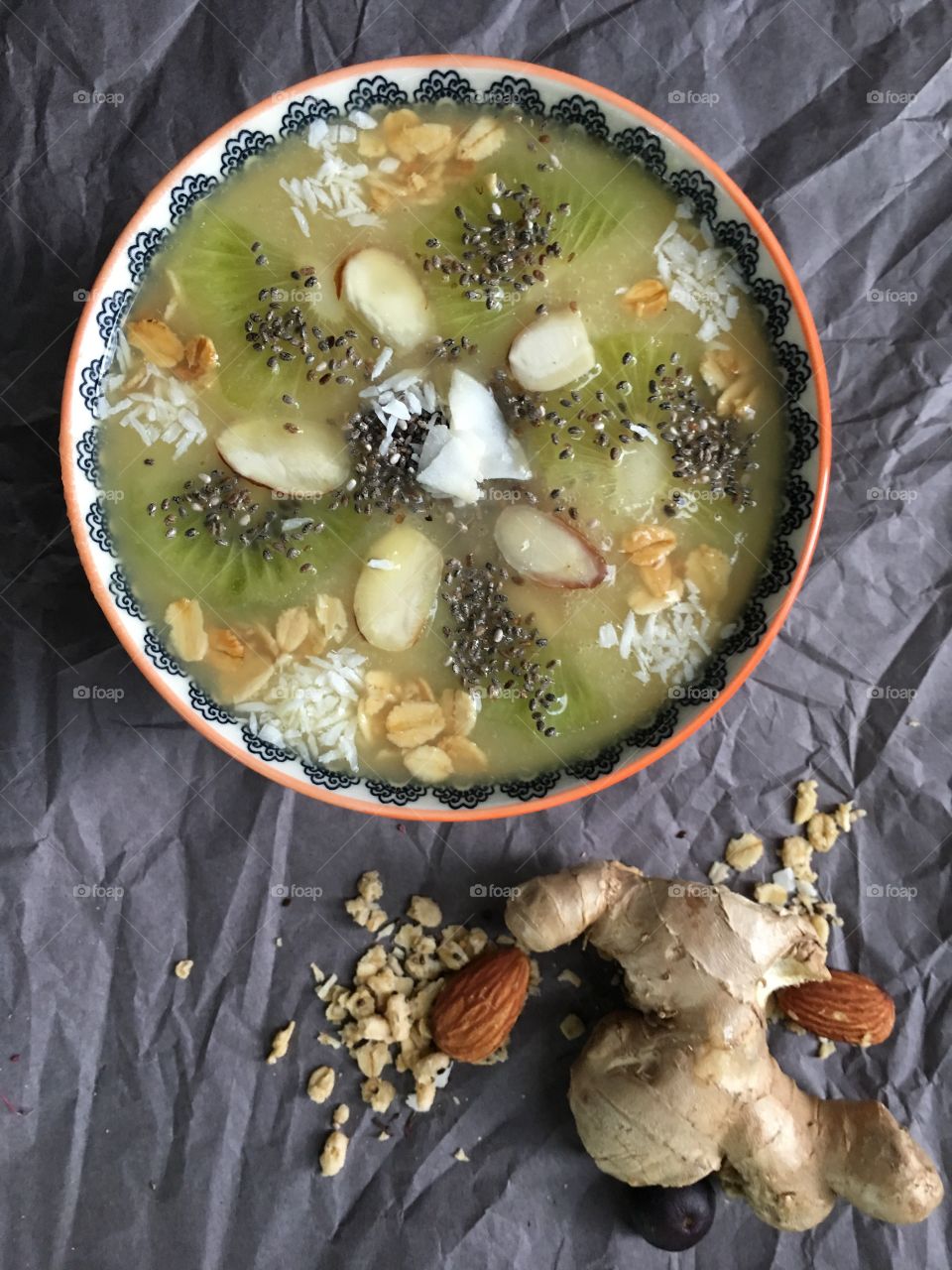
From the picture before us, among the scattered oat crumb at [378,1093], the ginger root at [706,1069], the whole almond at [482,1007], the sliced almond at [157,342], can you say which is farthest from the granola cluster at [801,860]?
the sliced almond at [157,342]

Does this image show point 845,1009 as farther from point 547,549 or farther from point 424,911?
point 547,549

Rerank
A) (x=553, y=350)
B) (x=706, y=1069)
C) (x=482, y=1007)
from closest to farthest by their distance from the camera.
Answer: (x=553, y=350)
(x=706, y=1069)
(x=482, y=1007)

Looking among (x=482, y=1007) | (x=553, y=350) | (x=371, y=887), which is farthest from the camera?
(x=371, y=887)

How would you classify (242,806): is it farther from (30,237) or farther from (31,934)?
(30,237)

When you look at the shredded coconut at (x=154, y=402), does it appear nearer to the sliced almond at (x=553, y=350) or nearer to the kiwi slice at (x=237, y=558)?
the kiwi slice at (x=237, y=558)

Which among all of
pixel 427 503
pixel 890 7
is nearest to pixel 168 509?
pixel 427 503

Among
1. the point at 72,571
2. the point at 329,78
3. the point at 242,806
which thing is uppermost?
the point at 329,78

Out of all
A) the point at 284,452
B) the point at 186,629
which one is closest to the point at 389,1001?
the point at 186,629
